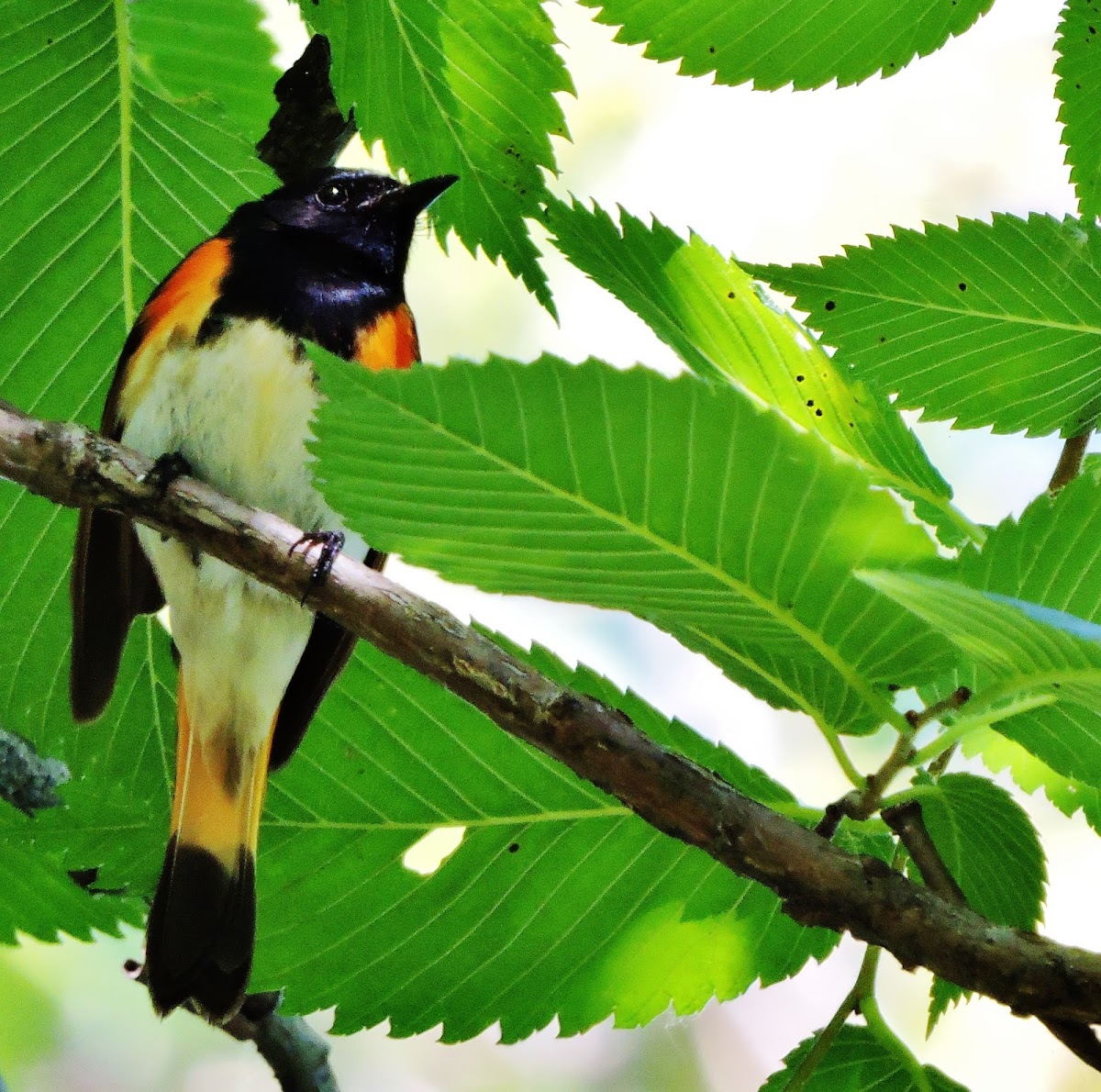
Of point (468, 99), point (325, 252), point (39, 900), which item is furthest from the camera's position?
point (325, 252)

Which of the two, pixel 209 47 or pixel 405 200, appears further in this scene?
pixel 405 200

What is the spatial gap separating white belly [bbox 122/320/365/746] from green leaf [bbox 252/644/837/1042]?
0.55 m

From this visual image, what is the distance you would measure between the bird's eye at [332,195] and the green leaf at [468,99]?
0.75 meters

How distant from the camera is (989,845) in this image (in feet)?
4.20

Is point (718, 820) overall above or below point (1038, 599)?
below

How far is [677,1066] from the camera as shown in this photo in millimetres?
3518

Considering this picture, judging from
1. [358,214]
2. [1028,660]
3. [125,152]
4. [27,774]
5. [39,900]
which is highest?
[358,214]

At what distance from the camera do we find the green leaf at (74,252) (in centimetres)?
165

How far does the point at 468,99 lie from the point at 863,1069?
118 cm

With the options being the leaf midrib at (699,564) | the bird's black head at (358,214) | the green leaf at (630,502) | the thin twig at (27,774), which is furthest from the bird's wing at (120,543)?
the leaf midrib at (699,564)

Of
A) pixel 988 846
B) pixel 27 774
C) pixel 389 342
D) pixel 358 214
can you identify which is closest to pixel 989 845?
pixel 988 846

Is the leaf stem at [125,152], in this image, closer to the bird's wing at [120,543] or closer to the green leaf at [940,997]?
the bird's wing at [120,543]

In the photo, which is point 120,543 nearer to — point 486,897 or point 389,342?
point 389,342

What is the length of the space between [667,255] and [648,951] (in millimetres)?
735
